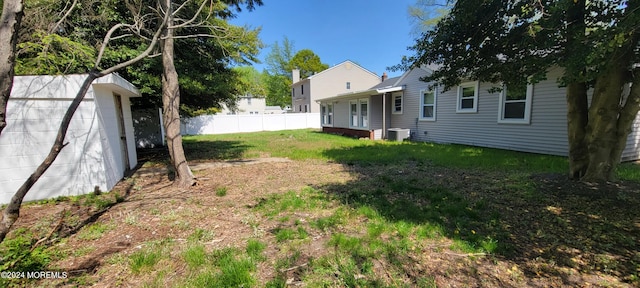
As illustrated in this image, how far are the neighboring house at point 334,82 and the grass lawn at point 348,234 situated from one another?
23.5m

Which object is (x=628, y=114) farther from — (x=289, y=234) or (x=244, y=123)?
(x=244, y=123)

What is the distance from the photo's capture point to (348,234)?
332 cm

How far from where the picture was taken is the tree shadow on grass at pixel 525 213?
2.64 meters

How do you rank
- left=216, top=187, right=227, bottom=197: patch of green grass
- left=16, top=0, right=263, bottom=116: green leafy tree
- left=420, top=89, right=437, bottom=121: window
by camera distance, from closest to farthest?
left=216, top=187, right=227, bottom=197: patch of green grass → left=16, top=0, right=263, bottom=116: green leafy tree → left=420, top=89, right=437, bottom=121: window

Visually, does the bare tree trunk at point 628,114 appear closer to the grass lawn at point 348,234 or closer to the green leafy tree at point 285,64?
the grass lawn at point 348,234

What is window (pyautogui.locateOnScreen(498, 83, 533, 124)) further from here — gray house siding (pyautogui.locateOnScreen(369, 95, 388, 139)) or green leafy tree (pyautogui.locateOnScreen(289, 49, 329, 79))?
green leafy tree (pyautogui.locateOnScreen(289, 49, 329, 79))

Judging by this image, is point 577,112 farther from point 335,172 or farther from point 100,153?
point 100,153

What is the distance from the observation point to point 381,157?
27.8 ft

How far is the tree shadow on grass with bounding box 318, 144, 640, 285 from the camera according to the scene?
8.66 feet

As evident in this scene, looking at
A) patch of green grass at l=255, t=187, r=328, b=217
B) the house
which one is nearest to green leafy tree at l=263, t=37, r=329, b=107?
the house

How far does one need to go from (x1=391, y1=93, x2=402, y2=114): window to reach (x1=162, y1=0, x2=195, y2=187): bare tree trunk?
1109 cm

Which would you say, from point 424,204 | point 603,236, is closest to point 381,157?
point 424,204

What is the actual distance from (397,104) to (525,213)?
36.5ft

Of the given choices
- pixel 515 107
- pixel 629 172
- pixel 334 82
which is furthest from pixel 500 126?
pixel 334 82
